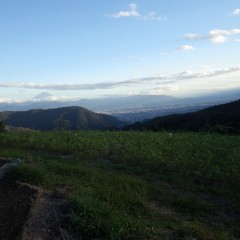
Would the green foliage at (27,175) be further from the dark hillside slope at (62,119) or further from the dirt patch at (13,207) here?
the dark hillside slope at (62,119)

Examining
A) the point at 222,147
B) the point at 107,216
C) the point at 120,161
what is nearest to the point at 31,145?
the point at 120,161

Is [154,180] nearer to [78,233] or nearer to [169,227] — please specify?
[169,227]

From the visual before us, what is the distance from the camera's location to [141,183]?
1181cm

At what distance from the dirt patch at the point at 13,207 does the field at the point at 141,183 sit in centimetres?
78

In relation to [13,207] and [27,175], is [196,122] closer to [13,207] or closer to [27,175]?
[27,175]

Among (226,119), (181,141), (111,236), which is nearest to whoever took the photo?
(111,236)

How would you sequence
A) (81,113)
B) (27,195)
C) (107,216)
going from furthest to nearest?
(81,113), (27,195), (107,216)

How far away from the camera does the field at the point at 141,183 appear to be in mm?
7801

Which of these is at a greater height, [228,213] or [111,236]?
[111,236]

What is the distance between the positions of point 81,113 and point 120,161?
108 m

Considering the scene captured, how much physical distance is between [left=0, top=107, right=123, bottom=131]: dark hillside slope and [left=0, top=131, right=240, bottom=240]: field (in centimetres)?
8831

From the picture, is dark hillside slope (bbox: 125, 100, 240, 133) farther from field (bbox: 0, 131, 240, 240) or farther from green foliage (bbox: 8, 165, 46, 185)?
green foliage (bbox: 8, 165, 46, 185)

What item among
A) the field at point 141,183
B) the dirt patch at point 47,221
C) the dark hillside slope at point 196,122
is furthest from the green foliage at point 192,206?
the dark hillside slope at point 196,122

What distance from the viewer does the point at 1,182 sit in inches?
389
